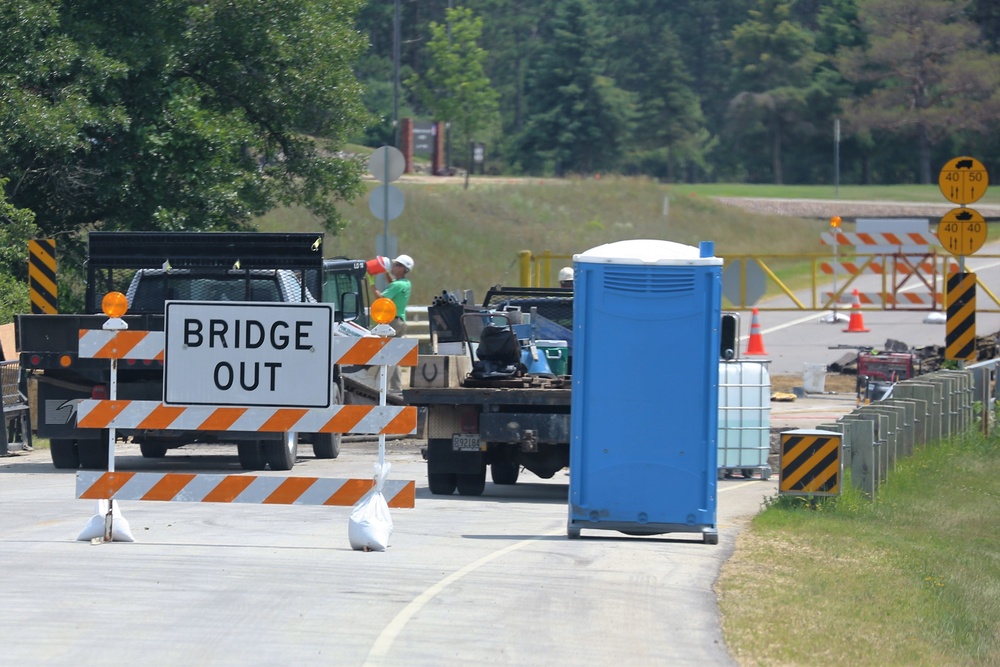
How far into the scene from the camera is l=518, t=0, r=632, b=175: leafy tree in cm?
8450

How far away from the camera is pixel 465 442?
12742 millimetres

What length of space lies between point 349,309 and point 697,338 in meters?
8.60

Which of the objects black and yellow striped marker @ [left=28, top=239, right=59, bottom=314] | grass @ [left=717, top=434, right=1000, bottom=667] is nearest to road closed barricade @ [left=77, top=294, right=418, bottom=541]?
grass @ [left=717, top=434, right=1000, bottom=667]

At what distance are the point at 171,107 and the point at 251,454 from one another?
9.33m

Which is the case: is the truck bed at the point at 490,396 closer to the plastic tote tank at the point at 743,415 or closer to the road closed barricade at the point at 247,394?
the road closed barricade at the point at 247,394

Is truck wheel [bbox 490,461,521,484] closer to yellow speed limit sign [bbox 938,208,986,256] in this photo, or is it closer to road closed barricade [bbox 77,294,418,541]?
road closed barricade [bbox 77,294,418,541]

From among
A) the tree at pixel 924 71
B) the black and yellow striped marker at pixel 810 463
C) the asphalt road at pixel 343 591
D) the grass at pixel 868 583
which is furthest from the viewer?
the tree at pixel 924 71

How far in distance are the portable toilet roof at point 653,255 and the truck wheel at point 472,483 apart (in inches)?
137

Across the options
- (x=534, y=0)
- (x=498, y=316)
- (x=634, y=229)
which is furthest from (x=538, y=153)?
(x=498, y=316)

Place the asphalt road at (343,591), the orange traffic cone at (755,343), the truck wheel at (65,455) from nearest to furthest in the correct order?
the asphalt road at (343,591)
the truck wheel at (65,455)
the orange traffic cone at (755,343)

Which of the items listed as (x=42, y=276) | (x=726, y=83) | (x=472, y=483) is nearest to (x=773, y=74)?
(x=726, y=83)

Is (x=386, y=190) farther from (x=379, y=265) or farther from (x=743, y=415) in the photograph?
(x=743, y=415)

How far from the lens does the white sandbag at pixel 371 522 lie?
9.45 metres

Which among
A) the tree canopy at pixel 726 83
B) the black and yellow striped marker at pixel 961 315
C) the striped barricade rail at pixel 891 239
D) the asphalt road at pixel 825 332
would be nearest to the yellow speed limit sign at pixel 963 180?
the black and yellow striped marker at pixel 961 315
